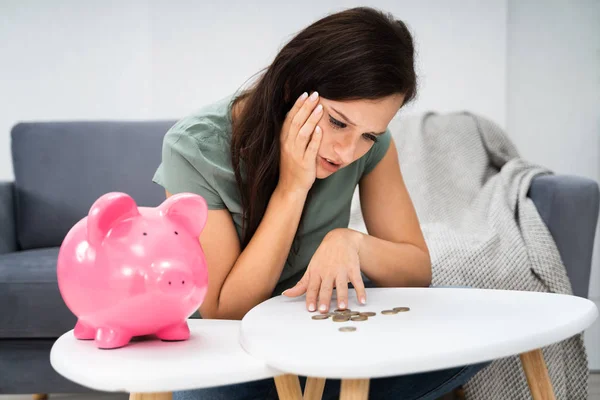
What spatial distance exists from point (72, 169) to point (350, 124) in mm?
1475

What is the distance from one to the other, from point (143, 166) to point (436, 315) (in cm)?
155

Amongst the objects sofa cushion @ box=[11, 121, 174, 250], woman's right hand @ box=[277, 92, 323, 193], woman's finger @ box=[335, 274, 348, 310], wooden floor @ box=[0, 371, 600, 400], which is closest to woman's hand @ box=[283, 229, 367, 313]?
woman's finger @ box=[335, 274, 348, 310]

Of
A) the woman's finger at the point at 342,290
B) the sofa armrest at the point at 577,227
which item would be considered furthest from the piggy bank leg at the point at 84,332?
the sofa armrest at the point at 577,227

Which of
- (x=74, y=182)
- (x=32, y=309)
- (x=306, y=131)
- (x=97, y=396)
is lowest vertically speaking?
(x=97, y=396)

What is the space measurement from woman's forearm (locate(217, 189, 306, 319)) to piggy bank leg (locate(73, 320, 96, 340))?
0.89ft

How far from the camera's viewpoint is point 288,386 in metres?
0.75

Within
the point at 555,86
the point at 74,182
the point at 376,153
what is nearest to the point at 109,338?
the point at 376,153

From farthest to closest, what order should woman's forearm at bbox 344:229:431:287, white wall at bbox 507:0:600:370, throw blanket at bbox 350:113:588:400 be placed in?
1. white wall at bbox 507:0:600:370
2. throw blanket at bbox 350:113:588:400
3. woman's forearm at bbox 344:229:431:287

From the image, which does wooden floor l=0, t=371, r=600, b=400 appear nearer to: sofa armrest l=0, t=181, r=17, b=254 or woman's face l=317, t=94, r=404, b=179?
sofa armrest l=0, t=181, r=17, b=254

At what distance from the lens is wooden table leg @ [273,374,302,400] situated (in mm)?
747

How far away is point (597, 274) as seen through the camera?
286 cm

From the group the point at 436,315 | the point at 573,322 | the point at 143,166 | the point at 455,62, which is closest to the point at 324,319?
the point at 436,315

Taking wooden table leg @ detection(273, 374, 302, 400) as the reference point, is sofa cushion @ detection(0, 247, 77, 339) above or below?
below

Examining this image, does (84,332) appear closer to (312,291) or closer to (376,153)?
(312,291)
